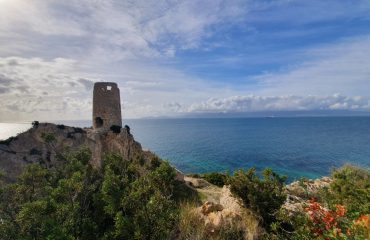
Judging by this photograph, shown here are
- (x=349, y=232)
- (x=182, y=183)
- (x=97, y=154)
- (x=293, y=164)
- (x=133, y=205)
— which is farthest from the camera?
(x=293, y=164)

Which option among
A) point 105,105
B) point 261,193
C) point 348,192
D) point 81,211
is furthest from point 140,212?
point 105,105

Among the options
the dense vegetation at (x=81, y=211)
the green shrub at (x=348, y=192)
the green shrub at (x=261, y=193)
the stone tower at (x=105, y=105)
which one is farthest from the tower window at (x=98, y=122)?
the green shrub at (x=348, y=192)

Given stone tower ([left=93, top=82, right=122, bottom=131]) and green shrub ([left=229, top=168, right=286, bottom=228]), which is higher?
stone tower ([left=93, top=82, right=122, bottom=131])

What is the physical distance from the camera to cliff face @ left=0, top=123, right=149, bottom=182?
29.9 meters

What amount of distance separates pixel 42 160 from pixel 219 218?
24375mm

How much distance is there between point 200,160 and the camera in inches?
3137

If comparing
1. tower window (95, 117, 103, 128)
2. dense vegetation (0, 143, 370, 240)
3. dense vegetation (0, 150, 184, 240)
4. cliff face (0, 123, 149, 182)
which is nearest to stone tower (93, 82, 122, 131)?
tower window (95, 117, 103, 128)

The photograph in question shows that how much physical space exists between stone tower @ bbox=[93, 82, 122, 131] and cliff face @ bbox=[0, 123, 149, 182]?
4.04ft

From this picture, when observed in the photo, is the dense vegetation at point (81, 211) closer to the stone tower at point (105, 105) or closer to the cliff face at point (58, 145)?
the cliff face at point (58, 145)

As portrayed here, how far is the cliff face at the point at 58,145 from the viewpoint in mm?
29922

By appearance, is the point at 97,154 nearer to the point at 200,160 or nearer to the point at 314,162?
the point at 200,160

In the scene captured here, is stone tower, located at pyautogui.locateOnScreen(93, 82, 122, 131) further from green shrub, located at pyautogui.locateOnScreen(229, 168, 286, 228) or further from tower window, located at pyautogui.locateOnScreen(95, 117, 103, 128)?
green shrub, located at pyautogui.locateOnScreen(229, 168, 286, 228)

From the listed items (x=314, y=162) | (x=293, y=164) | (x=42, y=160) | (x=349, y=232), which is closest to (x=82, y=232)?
(x=349, y=232)

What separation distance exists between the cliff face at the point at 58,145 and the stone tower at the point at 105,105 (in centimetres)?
123
